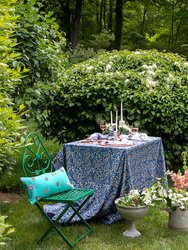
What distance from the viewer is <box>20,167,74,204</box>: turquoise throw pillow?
3455 millimetres

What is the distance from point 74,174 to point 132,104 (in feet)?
5.54

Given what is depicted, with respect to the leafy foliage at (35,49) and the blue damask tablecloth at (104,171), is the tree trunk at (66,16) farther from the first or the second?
the blue damask tablecloth at (104,171)

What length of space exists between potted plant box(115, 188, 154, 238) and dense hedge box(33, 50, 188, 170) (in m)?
1.80

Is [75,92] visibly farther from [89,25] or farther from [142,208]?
[89,25]

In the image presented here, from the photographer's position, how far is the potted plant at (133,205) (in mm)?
3744

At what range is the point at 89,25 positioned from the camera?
23.0 m

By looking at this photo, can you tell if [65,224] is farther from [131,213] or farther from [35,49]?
[35,49]

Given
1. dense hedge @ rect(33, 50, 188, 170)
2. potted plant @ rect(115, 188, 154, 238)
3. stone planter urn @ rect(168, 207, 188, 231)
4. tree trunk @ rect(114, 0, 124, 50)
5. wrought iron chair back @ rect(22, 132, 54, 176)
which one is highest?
tree trunk @ rect(114, 0, 124, 50)

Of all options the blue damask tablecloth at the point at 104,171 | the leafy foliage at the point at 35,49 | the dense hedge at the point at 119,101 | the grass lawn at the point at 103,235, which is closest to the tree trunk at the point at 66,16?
the dense hedge at the point at 119,101

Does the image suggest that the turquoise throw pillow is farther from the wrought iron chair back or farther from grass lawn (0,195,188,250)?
grass lawn (0,195,188,250)

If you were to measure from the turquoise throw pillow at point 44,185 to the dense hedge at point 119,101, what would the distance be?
5.84 feet

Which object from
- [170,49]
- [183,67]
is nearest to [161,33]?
[170,49]

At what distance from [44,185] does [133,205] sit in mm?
877

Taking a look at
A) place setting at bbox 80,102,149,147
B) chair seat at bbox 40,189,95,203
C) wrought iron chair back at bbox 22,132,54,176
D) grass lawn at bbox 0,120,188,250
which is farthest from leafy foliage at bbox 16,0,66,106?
chair seat at bbox 40,189,95,203
